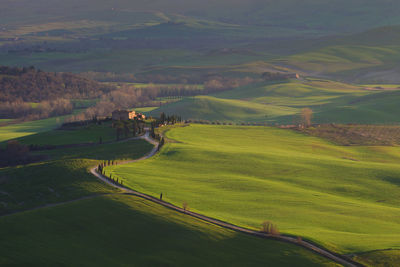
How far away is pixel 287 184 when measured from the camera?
90750 millimetres

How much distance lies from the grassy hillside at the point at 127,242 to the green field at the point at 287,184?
544cm

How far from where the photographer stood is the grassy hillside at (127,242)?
178 ft

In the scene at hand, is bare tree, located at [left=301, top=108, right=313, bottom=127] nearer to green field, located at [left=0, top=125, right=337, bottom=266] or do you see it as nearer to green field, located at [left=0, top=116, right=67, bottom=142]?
green field, located at [left=0, top=116, right=67, bottom=142]

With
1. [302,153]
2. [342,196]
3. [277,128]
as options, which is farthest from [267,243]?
[277,128]

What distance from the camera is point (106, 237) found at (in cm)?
5947

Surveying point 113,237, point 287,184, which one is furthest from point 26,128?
point 113,237

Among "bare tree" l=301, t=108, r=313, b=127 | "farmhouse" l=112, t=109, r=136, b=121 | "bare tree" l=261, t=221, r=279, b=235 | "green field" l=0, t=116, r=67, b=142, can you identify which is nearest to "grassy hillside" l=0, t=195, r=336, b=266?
"bare tree" l=261, t=221, r=279, b=235

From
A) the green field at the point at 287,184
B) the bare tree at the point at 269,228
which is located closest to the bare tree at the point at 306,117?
the green field at the point at 287,184

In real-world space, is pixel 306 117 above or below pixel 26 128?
above

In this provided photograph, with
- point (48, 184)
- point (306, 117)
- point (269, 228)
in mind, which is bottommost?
point (306, 117)

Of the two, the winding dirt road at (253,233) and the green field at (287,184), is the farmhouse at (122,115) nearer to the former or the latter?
the green field at (287,184)

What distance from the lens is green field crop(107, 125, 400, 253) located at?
221ft

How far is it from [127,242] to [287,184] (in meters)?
39.1

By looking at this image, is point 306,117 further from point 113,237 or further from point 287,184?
point 113,237
